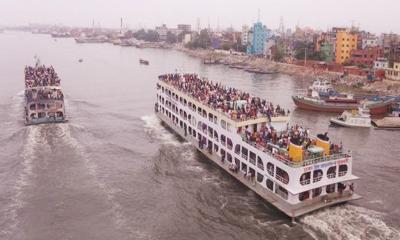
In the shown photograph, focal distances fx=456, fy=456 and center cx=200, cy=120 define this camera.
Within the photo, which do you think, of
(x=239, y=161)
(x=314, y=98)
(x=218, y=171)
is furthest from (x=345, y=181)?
(x=314, y=98)

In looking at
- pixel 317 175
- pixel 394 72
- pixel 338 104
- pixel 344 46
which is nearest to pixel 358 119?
pixel 338 104

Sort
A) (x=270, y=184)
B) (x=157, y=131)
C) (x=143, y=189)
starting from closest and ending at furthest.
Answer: (x=270, y=184)
(x=143, y=189)
(x=157, y=131)

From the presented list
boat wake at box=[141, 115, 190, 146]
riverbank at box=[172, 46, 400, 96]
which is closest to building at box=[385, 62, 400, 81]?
riverbank at box=[172, 46, 400, 96]

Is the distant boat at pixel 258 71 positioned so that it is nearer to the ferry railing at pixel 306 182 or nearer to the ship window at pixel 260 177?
A: the ship window at pixel 260 177

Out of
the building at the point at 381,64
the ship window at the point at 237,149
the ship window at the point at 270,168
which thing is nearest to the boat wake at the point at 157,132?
the ship window at the point at 237,149

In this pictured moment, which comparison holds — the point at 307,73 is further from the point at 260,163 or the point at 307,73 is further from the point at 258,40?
the point at 260,163

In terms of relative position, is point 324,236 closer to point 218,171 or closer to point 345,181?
point 345,181
